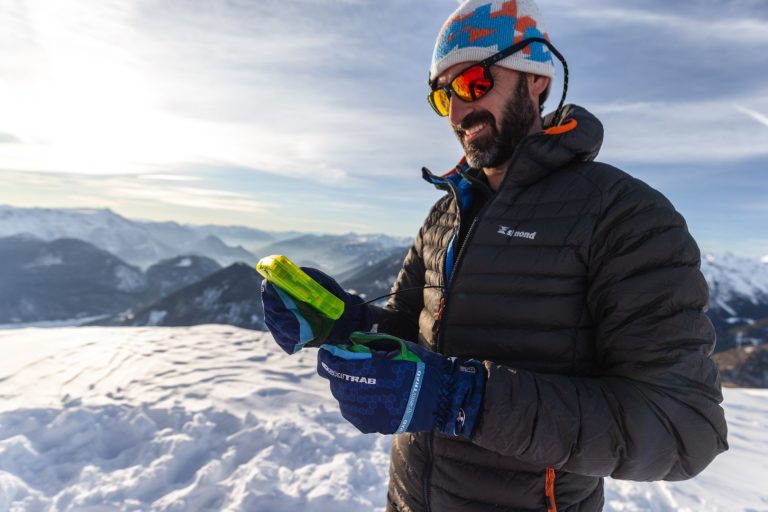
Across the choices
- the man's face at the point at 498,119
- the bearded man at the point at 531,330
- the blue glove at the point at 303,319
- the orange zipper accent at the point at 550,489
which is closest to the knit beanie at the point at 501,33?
the bearded man at the point at 531,330

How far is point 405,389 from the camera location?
1816 millimetres

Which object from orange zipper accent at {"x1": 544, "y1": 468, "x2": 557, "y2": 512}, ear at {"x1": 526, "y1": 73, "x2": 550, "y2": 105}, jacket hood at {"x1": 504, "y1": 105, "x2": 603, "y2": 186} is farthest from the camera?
ear at {"x1": 526, "y1": 73, "x2": 550, "y2": 105}

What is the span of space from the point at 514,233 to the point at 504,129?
0.74m

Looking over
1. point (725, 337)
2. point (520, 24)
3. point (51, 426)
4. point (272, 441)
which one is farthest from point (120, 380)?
point (725, 337)

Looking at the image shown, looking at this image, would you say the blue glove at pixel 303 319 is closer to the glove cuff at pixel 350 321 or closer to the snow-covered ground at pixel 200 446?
the glove cuff at pixel 350 321

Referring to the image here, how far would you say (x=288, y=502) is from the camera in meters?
5.33

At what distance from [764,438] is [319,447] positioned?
31.1 feet

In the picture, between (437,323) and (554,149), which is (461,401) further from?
(554,149)

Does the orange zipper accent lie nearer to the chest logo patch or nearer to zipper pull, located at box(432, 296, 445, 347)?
zipper pull, located at box(432, 296, 445, 347)

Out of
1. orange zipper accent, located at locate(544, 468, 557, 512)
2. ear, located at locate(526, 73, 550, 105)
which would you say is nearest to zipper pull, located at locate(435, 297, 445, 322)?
orange zipper accent, located at locate(544, 468, 557, 512)

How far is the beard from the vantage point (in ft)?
8.30

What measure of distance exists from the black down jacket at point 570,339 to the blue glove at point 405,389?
9cm

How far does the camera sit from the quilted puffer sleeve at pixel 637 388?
163 centimetres

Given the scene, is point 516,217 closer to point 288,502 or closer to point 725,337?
point 288,502
